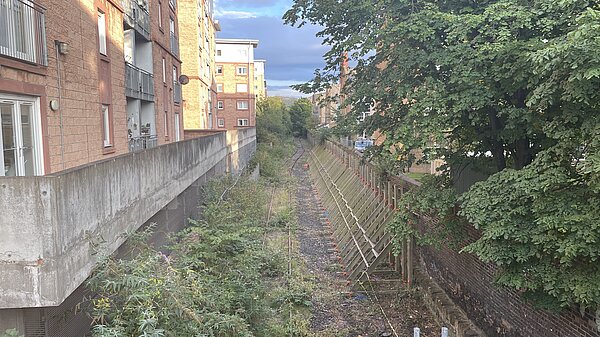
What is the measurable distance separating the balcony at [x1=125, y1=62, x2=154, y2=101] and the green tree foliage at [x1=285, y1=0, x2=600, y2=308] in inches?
333

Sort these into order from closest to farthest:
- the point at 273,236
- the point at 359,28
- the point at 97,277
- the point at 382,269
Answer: the point at 97,277, the point at 359,28, the point at 382,269, the point at 273,236

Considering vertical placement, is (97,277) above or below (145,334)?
above

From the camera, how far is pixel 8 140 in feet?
25.1

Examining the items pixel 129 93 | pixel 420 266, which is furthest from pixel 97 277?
pixel 129 93

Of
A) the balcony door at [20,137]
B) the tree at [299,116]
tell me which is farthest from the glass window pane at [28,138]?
the tree at [299,116]

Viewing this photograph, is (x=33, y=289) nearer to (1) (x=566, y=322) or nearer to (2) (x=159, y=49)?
(1) (x=566, y=322)

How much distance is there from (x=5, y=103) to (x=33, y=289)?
4593 millimetres

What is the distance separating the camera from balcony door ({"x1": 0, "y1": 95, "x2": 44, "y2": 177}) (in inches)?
300

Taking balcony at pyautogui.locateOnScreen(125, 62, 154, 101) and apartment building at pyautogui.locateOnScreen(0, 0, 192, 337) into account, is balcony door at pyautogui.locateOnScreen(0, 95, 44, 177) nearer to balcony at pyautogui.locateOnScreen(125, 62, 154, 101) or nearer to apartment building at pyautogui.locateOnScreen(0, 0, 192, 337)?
apartment building at pyautogui.locateOnScreen(0, 0, 192, 337)

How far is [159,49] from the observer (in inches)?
842

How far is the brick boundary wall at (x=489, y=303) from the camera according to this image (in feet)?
22.1

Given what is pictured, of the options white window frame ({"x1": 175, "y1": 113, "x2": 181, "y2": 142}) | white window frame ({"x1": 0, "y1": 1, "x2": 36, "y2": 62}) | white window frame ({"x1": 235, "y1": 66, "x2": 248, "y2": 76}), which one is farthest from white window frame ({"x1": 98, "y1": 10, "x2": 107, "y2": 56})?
white window frame ({"x1": 235, "y1": 66, "x2": 248, "y2": 76})

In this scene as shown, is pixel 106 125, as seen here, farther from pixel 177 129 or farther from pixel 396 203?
pixel 177 129

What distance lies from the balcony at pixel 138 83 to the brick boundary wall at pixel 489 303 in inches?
390
